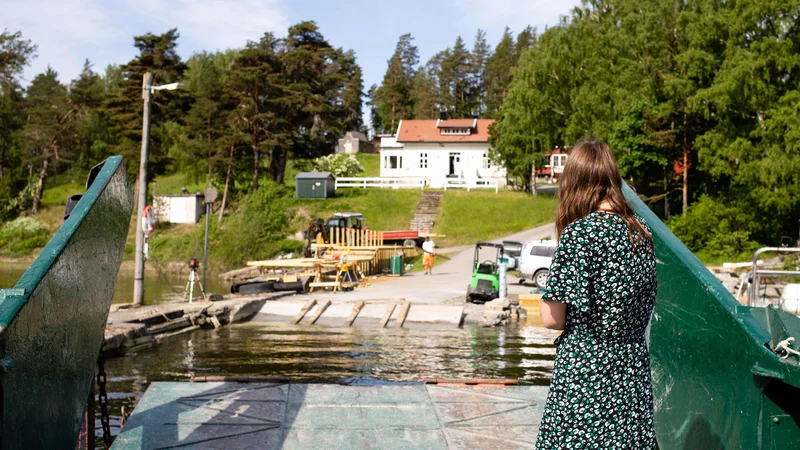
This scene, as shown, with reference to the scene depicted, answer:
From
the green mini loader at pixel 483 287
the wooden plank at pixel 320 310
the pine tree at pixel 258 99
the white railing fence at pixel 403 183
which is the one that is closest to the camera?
the wooden plank at pixel 320 310

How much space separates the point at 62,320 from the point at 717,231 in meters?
37.2

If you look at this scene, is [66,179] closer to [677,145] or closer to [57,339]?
[677,145]

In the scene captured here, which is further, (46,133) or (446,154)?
(446,154)

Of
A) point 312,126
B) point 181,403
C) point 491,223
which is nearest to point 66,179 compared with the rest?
point 312,126

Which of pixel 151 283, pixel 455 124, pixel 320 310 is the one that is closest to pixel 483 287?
pixel 320 310

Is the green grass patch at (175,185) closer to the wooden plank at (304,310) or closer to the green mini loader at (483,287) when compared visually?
the wooden plank at (304,310)

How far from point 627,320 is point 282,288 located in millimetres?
21554

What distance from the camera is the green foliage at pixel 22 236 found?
50.5m

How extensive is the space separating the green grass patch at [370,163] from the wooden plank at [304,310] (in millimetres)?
62203

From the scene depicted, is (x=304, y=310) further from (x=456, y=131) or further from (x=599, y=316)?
(x=456, y=131)

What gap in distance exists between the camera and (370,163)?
90.5 meters

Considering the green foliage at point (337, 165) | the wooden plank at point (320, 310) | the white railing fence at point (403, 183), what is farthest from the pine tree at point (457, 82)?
the wooden plank at point (320, 310)

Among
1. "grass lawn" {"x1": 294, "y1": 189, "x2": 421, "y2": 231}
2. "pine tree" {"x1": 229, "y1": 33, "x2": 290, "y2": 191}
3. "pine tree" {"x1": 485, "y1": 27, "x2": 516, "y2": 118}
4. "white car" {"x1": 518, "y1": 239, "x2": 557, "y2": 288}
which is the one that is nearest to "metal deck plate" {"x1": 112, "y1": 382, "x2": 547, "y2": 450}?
"white car" {"x1": 518, "y1": 239, "x2": 557, "y2": 288}

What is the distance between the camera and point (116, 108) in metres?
55.0
